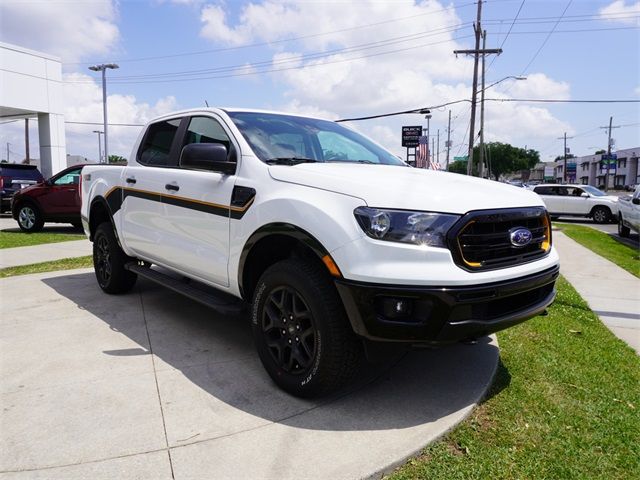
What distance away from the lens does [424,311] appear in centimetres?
272

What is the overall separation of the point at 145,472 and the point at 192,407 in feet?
2.18

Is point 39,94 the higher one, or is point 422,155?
point 39,94

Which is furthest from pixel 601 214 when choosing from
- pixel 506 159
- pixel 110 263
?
pixel 506 159

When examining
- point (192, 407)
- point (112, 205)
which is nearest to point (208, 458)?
point (192, 407)

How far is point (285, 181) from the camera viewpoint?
330 centimetres

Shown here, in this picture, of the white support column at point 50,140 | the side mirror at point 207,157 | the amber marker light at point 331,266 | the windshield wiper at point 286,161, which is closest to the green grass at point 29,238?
the side mirror at point 207,157

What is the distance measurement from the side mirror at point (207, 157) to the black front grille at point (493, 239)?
170 cm

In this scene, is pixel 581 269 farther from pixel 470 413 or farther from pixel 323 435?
pixel 323 435

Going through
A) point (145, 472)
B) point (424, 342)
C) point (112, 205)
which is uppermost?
point (112, 205)

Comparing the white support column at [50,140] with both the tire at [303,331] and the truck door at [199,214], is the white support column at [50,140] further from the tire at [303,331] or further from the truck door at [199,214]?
the tire at [303,331]

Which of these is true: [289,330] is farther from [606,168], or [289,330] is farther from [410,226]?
[606,168]

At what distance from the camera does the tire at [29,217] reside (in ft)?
41.0

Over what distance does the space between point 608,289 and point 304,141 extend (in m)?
4.85

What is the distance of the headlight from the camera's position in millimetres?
2744
